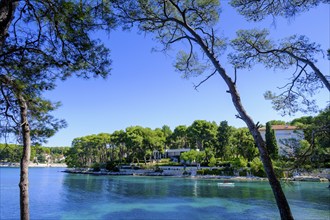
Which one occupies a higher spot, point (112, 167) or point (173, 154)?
point (173, 154)

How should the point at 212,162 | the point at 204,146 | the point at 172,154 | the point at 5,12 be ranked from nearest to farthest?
the point at 5,12 → the point at 212,162 → the point at 204,146 → the point at 172,154

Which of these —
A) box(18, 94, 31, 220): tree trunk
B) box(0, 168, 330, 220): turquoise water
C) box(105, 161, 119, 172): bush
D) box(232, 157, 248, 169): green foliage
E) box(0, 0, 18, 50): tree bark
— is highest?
box(0, 0, 18, 50): tree bark

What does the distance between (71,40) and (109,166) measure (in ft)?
179

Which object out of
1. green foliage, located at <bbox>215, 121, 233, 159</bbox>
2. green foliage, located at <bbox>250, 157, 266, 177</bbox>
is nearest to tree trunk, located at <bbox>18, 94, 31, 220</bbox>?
green foliage, located at <bbox>250, 157, 266, 177</bbox>

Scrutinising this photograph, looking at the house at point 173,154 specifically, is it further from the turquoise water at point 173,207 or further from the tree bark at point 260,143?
the tree bark at point 260,143

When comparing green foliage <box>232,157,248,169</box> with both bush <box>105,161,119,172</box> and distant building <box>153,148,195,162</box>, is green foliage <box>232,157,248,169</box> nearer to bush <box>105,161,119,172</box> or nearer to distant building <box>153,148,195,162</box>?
distant building <box>153,148,195,162</box>

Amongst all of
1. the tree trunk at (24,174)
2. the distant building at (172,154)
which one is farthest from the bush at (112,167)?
the tree trunk at (24,174)

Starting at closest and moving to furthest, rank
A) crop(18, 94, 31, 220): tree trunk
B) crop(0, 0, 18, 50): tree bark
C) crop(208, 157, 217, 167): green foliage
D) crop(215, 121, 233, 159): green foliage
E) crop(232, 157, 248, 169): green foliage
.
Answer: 1. crop(0, 0, 18, 50): tree bark
2. crop(18, 94, 31, 220): tree trunk
3. crop(232, 157, 248, 169): green foliage
4. crop(208, 157, 217, 167): green foliage
5. crop(215, 121, 233, 159): green foliage

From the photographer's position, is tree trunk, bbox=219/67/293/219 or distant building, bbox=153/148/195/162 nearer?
tree trunk, bbox=219/67/293/219

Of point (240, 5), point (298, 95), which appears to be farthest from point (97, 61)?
point (298, 95)

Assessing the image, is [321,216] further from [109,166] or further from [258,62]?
[109,166]

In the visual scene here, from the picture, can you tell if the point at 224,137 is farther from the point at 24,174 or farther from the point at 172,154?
the point at 24,174

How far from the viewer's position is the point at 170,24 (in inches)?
228

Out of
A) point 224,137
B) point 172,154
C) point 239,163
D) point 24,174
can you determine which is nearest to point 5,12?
point 24,174
